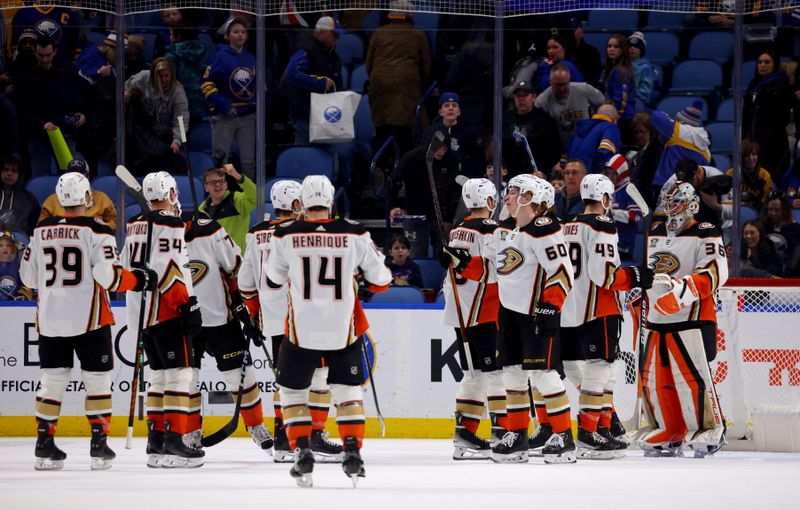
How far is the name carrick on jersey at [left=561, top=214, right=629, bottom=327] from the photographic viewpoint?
7.04m

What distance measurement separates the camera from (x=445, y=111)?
940 cm

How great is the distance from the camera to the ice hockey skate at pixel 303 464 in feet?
18.7

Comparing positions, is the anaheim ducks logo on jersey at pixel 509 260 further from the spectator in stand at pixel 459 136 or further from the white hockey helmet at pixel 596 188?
the spectator in stand at pixel 459 136

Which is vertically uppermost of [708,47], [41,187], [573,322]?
[708,47]

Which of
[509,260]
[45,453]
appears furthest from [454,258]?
[45,453]

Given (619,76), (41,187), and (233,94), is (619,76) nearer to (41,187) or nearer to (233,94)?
(233,94)

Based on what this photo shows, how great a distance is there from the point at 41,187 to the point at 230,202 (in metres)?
1.41

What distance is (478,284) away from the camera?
7.12 m

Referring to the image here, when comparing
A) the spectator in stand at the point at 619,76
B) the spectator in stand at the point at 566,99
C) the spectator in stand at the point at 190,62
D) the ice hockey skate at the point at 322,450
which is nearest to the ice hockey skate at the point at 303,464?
the ice hockey skate at the point at 322,450

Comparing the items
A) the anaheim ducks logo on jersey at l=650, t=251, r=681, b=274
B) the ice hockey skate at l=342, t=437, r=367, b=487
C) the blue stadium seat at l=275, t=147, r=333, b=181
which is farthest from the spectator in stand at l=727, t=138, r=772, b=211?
the ice hockey skate at l=342, t=437, r=367, b=487

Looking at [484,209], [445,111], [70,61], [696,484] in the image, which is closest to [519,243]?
[484,209]

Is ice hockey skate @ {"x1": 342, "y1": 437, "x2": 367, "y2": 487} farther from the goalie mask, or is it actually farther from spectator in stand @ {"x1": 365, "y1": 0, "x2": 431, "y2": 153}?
spectator in stand @ {"x1": 365, "y1": 0, "x2": 431, "y2": 153}

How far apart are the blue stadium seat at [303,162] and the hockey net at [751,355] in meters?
2.61

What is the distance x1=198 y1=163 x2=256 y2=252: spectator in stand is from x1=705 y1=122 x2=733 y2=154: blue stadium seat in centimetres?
337
